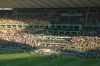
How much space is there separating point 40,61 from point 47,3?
1938 cm

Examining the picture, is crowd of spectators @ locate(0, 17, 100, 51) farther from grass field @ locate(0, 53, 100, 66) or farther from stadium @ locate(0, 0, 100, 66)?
grass field @ locate(0, 53, 100, 66)

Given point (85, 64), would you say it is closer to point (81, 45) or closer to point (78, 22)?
point (81, 45)

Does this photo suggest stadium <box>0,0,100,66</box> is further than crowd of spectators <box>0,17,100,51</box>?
No

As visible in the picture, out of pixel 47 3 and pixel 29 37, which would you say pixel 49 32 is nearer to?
pixel 29 37

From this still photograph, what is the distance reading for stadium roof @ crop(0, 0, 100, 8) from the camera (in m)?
53.6

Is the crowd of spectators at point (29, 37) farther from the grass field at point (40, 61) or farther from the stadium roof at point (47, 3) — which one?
the grass field at point (40, 61)

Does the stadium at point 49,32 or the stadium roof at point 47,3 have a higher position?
the stadium roof at point 47,3

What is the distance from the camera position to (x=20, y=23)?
5859 cm

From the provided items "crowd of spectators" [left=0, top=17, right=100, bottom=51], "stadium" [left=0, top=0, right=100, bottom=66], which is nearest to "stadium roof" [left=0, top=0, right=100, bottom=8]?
"stadium" [left=0, top=0, right=100, bottom=66]

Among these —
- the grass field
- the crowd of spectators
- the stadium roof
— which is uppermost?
the stadium roof

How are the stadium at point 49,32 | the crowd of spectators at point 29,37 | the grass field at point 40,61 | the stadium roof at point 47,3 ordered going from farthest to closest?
the stadium roof at point 47,3, the crowd of spectators at point 29,37, the stadium at point 49,32, the grass field at point 40,61

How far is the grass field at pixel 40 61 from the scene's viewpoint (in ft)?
120

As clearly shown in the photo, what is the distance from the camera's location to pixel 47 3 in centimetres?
5616

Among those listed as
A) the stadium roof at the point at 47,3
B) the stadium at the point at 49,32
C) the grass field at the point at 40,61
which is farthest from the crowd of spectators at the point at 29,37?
the grass field at the point at 40,61
